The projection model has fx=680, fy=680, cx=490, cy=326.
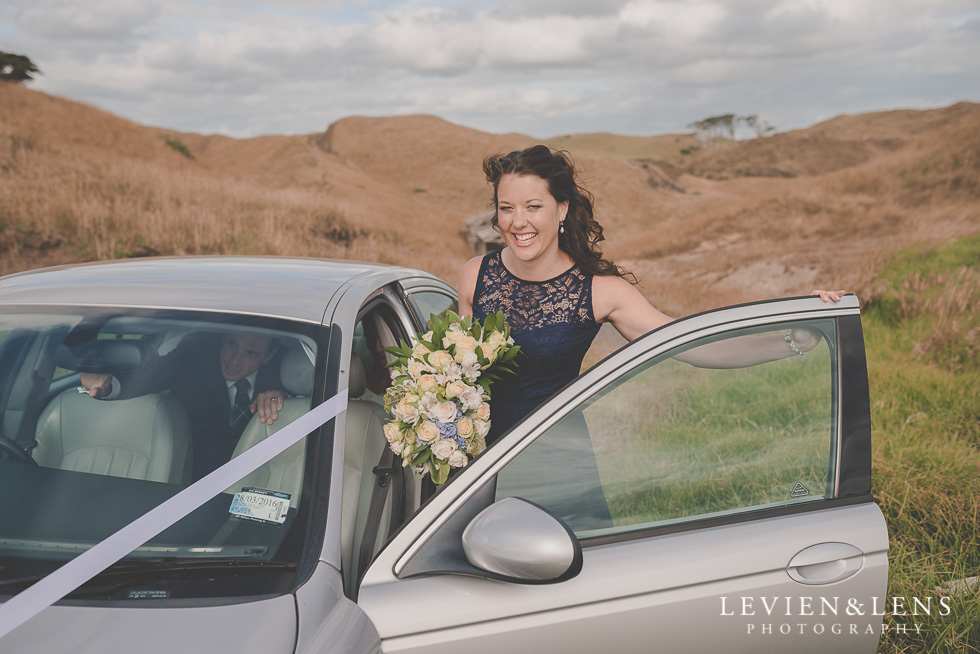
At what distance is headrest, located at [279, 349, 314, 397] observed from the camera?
75.1 inches

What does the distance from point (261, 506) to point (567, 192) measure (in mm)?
1540

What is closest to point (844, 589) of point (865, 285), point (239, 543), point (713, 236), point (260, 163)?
point (239, 543)

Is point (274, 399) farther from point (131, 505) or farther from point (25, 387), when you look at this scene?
point (25, 387)

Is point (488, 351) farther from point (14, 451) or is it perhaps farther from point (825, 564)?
point (14, 451)

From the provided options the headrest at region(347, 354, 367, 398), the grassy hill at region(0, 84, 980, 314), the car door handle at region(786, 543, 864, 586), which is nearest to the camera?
the car door handle at region(786, 543, 864, 586)

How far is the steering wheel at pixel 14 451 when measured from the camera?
1785 millimetres

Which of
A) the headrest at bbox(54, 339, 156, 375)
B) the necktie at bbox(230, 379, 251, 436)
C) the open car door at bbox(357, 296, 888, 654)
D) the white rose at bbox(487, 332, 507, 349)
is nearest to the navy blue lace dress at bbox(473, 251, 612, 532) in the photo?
the white rose at bbox(487, 332, 507, 349)

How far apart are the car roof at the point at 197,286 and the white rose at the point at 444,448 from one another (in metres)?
0.53

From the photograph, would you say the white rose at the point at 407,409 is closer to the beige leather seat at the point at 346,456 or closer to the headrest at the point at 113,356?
the beige leather seat at the point at 346,456

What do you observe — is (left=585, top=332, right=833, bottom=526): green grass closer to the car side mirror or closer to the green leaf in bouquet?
the car side mirror

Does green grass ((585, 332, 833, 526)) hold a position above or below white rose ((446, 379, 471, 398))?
below

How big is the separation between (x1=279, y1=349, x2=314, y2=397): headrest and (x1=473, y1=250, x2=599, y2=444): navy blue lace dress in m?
0.78

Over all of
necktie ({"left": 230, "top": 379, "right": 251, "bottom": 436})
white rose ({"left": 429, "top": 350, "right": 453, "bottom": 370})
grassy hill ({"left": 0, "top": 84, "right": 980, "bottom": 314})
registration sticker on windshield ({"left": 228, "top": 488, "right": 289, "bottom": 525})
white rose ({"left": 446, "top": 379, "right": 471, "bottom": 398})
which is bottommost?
registration sticker on windshield ({"left": 228, "top": 488, "right": 289, "bottom": 525})

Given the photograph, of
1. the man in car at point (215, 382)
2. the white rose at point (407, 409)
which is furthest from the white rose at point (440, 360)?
the man in car at point (215, 382)
